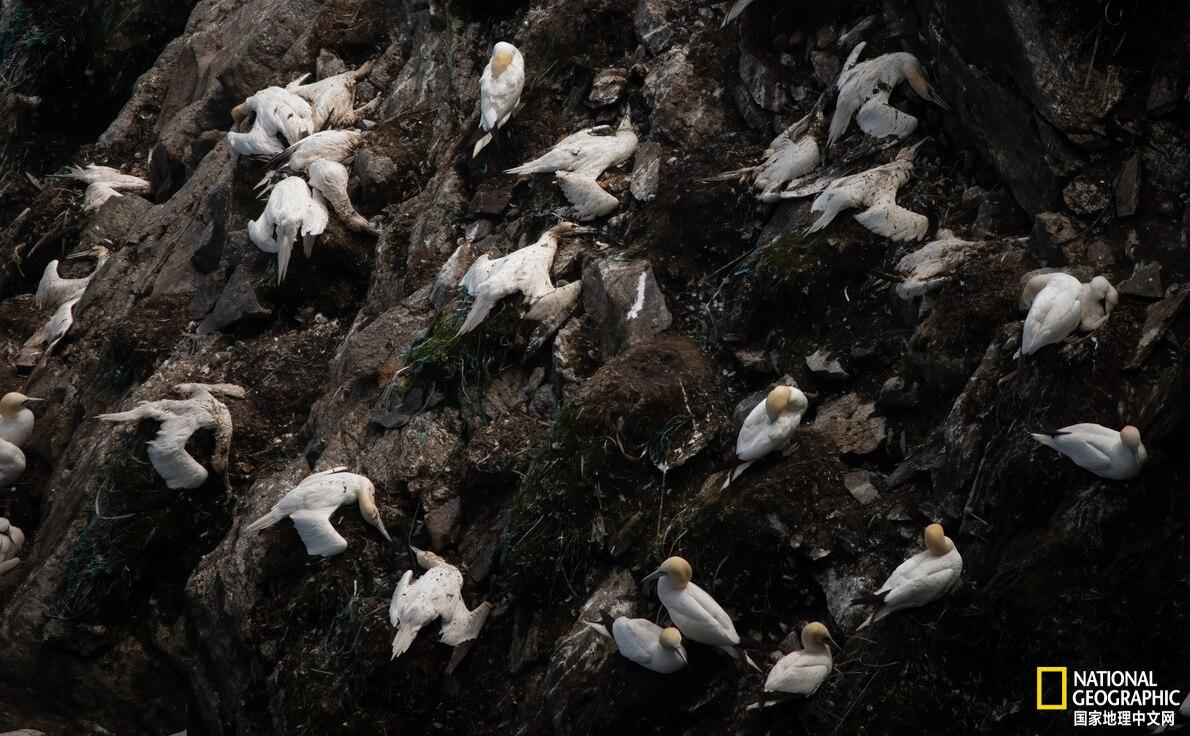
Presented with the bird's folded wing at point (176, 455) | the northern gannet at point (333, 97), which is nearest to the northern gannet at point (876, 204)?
the bird's folded wing at point (176, 455)

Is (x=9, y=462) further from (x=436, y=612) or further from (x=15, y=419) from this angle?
(x=436, y=612)

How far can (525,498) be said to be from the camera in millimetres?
6508

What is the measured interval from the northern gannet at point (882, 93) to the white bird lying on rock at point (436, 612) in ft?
12.4

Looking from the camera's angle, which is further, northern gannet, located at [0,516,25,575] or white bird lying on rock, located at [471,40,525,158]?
northern gannet, located at [0,516,25,575]

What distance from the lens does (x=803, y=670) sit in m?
5.07

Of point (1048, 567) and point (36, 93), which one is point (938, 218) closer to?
point (1048, 567)

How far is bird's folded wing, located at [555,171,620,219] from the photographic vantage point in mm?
7867

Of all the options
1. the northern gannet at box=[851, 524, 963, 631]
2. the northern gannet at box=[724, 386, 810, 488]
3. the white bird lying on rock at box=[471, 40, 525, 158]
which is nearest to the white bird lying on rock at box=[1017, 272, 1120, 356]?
the northern gannet at box=[851, 524, 963, 631]

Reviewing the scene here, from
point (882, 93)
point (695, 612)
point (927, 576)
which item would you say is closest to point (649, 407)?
point (695, 612)

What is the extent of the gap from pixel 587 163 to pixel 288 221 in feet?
8.55

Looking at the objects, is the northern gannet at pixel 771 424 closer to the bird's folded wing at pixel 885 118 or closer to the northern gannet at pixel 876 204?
the northern gannet at pixel 876 204

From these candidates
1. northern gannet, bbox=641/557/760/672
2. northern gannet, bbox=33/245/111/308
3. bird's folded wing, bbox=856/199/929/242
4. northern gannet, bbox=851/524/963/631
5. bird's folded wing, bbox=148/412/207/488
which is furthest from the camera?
northern gannet, bbox=33/245/111/308

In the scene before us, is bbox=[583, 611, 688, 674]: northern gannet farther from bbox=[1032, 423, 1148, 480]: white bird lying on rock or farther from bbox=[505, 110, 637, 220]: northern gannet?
bbox=[505, 110, 637, 220]: northern gannet

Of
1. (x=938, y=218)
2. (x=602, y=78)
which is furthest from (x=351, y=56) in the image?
(x=938, y=218)
